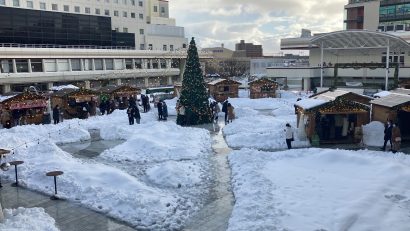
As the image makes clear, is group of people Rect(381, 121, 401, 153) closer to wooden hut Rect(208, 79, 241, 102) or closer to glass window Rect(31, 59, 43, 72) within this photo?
wooden hut Rect(208, 79, 241, 102)

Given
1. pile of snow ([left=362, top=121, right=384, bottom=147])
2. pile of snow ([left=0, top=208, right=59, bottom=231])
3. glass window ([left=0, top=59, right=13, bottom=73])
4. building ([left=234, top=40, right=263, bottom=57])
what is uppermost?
building ([left=234, top=40, right=263, bottom=57])

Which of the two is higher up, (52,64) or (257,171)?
(52,64)

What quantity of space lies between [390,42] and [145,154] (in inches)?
1276

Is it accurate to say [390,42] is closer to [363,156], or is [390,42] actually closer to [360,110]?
[360,110]

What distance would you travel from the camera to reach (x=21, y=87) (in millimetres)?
53688

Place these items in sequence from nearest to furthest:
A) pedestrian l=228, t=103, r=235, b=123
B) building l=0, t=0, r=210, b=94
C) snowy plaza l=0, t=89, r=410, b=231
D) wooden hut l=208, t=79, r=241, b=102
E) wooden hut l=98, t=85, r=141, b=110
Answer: snowy plaza l=0, t=89, r=410, b=231 → pedestrian l=228, t=103, r=235, b=123 → wooden hut l=98, t=85, r=141, b=110 → wooden hut l=208, t=79, r=241, b=102 → building l=0, t=0, r=210, b=94

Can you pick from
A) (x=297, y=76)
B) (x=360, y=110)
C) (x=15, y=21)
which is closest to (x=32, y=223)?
(x=360, y=110)

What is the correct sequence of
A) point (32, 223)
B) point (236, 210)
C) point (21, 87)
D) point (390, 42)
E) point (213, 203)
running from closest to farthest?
point (32, 223), point (236, 210), point (213, 203), point (390, 42), point (21, 87)

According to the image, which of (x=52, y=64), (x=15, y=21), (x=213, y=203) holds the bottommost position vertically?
(x=213, y=203)

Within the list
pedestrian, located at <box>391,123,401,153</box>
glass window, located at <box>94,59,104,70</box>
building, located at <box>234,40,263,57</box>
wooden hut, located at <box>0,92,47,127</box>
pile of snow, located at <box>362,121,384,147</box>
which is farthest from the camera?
building, located at <box>234,40,263,57</box>

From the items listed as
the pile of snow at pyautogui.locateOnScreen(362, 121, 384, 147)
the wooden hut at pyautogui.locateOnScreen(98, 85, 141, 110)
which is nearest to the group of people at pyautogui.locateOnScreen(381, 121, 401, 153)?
the pile of snow at pyautogui.locateOnScreen(362, 121, 384, 147)

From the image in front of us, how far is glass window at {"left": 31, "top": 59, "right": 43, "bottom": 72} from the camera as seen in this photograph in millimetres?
53812

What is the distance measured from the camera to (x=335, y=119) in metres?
18.7

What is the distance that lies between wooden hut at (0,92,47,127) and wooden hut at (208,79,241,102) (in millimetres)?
17287
